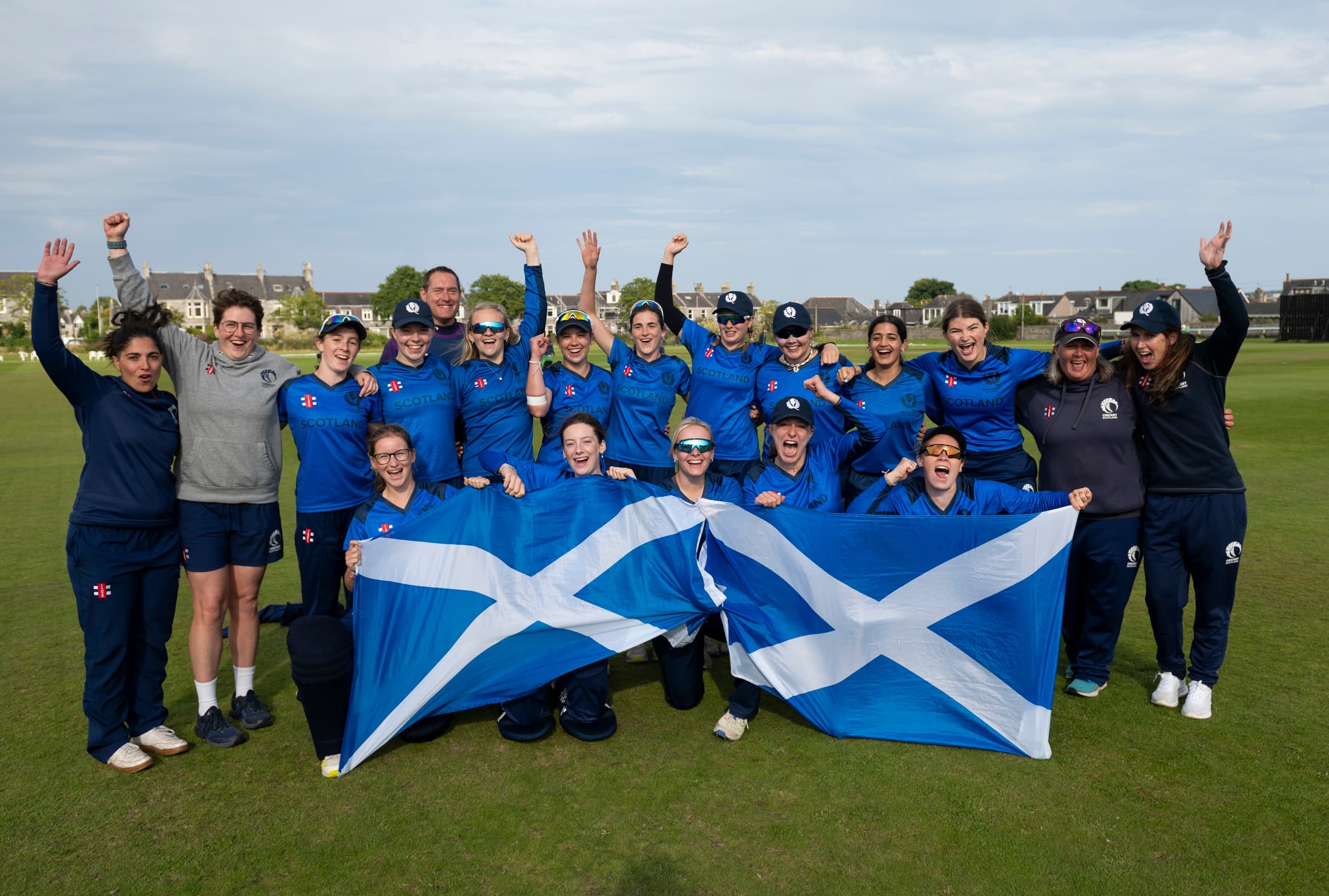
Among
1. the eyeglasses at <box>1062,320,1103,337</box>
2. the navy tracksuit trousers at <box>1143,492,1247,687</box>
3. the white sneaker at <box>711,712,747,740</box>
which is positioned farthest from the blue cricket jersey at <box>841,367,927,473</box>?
the white sneaker at <box>711,712,747,740</box>

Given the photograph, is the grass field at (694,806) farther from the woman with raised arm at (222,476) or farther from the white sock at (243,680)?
the woman with raised arm at (222,476)

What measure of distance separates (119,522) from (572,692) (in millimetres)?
2514

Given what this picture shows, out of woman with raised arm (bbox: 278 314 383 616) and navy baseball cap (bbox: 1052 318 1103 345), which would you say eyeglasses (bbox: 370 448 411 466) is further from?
navy baseball cap (bbox: 1052 318 1103 345)

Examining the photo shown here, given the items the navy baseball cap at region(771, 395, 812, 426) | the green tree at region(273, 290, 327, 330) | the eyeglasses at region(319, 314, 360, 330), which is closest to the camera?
the eyeglasses at region(319, 314, 360, 330)

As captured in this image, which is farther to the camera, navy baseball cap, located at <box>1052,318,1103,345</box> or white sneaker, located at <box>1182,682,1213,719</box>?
navy baseball cap, located at <box>1052,318,1103,345</box>

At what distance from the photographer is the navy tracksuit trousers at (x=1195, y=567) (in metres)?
5.11

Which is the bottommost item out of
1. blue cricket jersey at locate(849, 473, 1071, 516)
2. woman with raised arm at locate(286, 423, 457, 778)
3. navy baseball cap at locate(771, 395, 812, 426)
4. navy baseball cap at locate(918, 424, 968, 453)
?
woman with raised arm at locate(286, 423, 457, 778)

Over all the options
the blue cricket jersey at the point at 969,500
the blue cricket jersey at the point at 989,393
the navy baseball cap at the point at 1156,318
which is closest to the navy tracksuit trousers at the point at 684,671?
the blue cricket jersey at the point at 969,500

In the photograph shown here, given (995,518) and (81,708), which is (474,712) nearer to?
(81,708)

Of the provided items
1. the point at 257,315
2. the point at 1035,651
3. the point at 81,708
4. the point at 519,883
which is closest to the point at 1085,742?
the point at 1035,651

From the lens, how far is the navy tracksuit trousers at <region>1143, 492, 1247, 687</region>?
5105 millimetres

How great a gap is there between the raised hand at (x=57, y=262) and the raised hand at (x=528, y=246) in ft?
9.96

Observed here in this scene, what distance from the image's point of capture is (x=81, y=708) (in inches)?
206

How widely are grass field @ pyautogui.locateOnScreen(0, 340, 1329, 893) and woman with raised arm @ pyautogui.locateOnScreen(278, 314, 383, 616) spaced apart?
0.90 metres
